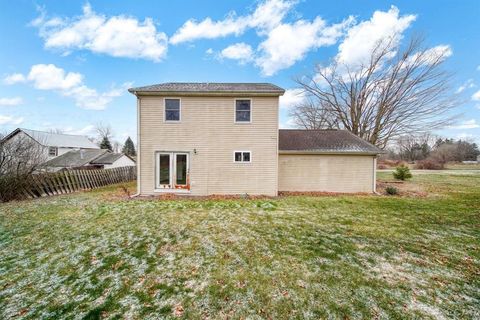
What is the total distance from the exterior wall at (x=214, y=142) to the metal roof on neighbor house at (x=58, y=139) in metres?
26.4

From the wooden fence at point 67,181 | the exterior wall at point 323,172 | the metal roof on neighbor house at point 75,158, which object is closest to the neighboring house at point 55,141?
the metal roof on neighbor house at point 75,158

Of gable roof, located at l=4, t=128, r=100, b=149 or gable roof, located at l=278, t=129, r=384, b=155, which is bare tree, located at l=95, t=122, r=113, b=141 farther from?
gable roof, located at l=278, t=129, r=384, b=155

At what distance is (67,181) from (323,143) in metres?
14.9

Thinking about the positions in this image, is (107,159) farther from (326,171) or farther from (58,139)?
(326,171)

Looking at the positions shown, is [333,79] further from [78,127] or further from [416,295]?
[78,127]

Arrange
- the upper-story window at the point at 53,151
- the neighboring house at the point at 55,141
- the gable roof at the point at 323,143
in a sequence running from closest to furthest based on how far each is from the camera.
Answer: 1. the gable roof at the point at 323,143
2. the neighboring house at the point at 55,141
3. the upper-story window at the point at 53,151

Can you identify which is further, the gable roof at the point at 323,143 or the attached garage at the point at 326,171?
the attached garage at the point at 326,171

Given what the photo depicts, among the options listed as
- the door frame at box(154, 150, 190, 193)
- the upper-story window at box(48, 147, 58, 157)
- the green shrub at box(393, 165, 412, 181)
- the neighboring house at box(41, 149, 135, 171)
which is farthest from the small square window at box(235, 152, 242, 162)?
the upper-story window at box(48, 147, 58, 157)

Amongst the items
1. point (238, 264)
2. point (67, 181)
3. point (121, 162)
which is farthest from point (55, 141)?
point (238, 264)

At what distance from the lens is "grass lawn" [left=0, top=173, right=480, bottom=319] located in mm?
2881

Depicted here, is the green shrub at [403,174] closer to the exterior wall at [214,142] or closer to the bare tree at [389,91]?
the bare tree at [389,91]

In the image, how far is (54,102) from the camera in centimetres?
2581

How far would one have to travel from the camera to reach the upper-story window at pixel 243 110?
32.7 ft

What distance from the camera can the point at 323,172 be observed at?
37.5 ft
